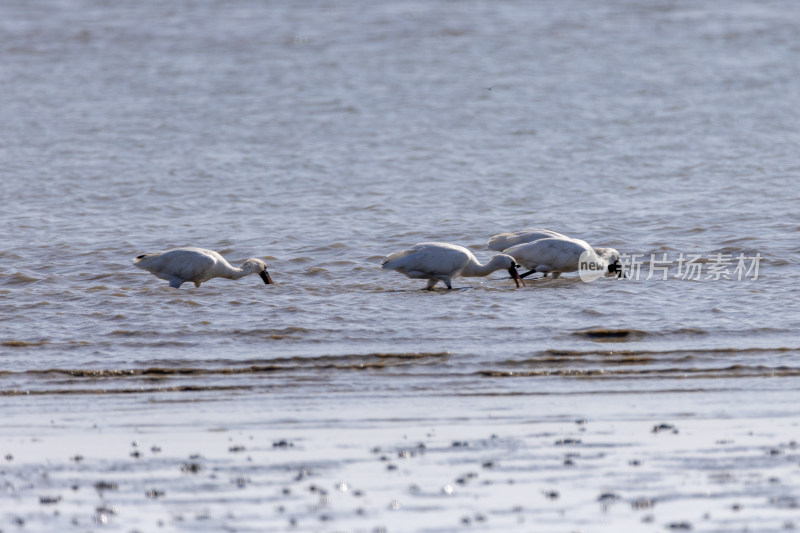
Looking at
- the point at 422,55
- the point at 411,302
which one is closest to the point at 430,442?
the point at 411,302

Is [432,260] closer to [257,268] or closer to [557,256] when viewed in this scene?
[557,256]

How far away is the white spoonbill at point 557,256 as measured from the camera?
40.1 feet

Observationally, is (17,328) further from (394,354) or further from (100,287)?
(394,354)

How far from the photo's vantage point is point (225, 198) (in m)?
18.0

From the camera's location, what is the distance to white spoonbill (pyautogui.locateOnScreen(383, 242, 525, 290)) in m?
11.8

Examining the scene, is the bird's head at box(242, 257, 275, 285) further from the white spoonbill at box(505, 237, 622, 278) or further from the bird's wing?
the white spoonbill at box(505, 237, 622, 278)

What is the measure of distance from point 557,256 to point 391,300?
202 cm

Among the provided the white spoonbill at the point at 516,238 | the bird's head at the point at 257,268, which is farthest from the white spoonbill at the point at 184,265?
the white spoonbill at the point at 516,238

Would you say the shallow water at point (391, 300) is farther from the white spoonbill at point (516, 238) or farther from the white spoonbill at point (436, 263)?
the white spoonbill at point (516, 238)

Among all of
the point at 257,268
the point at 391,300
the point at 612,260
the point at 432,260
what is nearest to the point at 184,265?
the point at 257,268

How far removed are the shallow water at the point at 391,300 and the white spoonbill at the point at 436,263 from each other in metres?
0.25

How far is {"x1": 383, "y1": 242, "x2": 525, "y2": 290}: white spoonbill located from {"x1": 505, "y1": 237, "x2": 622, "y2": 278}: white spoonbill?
1.17ft

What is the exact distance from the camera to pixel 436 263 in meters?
11.8

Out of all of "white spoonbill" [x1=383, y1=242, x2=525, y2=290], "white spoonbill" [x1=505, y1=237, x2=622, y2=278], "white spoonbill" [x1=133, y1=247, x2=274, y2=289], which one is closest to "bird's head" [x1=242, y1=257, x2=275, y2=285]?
"white spoonbill" [x1=133, y1=247, x2=274, y2=289]
